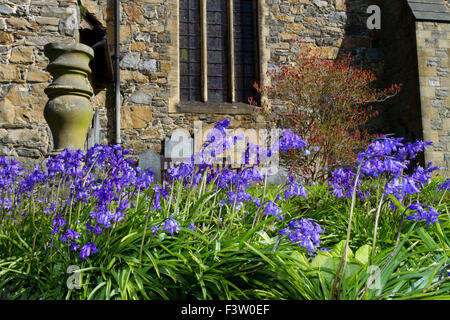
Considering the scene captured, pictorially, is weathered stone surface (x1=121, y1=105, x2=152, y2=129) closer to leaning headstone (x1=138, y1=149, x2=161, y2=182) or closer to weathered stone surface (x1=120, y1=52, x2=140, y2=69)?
leaning headstone (x1=138, y1=149, x2=161, y2=182)

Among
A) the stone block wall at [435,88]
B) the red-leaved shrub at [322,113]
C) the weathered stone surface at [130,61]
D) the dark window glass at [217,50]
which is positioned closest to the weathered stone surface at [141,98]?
the weathered stone surface at [130,61]

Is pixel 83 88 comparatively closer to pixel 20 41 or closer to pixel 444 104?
pixel 20 41

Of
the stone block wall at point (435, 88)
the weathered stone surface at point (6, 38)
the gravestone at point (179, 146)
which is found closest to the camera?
the weathered stone surface at point (6, 38)

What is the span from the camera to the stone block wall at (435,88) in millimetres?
8422

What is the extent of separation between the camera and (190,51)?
9.29m

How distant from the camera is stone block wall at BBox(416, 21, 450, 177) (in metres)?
8.42

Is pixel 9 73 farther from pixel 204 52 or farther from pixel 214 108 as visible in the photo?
pixel 204 52

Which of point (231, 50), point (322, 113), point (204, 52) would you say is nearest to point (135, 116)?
point (204, 52)

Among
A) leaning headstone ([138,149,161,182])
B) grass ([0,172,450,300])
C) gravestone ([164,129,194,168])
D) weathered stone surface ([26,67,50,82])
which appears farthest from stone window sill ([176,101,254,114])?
grass ([0,172,450,300])

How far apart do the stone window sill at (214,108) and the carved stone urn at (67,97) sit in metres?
5.47

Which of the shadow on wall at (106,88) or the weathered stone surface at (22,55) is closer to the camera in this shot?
the weathered stone surface at (22,55)

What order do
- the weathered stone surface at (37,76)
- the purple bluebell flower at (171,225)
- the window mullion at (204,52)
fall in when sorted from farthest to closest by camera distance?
1. the window mullion at (204,52)
2. the weathered stone surface at (37,76)
3. the purple bluebell flower at (171,225)

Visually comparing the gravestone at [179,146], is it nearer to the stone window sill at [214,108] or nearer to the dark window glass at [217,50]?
the stone window sill at [214,108]

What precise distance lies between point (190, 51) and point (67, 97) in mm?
6407
